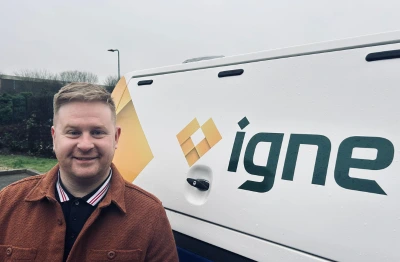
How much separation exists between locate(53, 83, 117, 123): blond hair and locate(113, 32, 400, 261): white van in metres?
0.55

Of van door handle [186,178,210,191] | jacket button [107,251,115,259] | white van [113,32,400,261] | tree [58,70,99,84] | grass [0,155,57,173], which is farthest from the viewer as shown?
tree [58,70,99,84]

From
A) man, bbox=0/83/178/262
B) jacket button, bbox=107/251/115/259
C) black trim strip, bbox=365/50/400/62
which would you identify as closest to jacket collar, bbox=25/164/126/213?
man, bbox=0/83/178/262

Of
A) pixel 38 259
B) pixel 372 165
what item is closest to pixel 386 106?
pixel 372 165

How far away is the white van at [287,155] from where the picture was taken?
1247mm

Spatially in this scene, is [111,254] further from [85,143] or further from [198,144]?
[198,144]

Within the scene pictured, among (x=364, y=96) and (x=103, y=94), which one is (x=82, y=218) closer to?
(x=103, y=94)

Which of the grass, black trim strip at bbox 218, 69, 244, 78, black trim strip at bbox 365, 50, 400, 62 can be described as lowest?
the grass

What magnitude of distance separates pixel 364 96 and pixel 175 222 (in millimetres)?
1109

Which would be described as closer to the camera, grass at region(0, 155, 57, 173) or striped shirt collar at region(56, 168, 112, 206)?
striped shirt collar at region(56, 168, 112, 206)

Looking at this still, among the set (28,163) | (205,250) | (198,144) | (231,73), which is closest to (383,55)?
(231,73)

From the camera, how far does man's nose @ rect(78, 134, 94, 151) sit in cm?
146

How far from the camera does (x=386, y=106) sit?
1.27 m

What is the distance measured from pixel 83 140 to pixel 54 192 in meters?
0.26

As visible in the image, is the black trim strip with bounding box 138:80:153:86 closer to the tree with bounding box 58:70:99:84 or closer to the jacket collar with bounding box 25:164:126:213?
the jacket collar with bounding box 25:164:126:213
